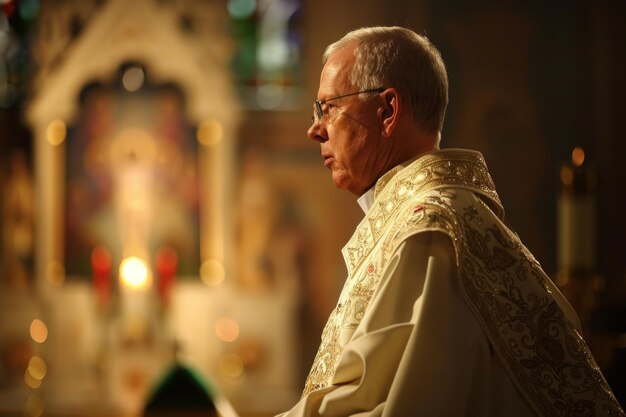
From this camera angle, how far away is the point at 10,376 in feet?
31.7

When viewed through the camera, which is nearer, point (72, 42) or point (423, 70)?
point (423, 70)

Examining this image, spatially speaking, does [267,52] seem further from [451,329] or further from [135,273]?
[451,329]

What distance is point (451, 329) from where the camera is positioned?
1.92 meters

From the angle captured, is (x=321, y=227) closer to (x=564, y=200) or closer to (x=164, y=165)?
(x=164, y=165)

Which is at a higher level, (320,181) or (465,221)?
(465,221)

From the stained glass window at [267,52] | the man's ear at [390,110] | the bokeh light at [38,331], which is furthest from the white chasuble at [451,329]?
the stained glass window at [267,52]

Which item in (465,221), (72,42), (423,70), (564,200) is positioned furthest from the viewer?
(72,42)

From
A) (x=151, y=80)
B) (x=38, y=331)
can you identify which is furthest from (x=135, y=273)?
(x=151, y=80)

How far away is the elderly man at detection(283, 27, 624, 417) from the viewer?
1.91 meters

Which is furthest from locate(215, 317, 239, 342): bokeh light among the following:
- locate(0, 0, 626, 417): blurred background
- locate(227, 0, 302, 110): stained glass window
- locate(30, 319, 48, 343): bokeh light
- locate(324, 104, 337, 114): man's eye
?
locate(324, 104, 337, 114): man's eye

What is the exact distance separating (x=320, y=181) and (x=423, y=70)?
26.3ft

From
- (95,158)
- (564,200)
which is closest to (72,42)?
(95,158)

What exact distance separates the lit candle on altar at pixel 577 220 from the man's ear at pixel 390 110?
1629 mm

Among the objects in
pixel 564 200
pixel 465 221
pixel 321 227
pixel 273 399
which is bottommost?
pixel 273 399
